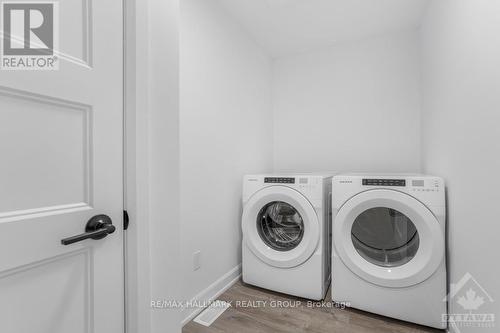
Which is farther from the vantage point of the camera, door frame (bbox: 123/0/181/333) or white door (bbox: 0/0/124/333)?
door frame (bbox: 123/0/181/333)

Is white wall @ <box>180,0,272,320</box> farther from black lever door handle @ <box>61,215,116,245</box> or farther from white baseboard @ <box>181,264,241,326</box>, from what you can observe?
black lever door handle @ <box>61,215,116,245</box>

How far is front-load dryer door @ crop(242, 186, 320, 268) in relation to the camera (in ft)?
5.45

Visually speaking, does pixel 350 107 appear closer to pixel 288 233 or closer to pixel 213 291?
pixel 288 233

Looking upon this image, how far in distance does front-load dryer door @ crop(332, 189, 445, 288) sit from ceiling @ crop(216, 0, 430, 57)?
58.3 inches

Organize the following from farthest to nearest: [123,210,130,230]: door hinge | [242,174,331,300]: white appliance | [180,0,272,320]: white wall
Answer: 1. [242,174,331,300]: white appliance
2. [180,0,272,320]: white wall
3. [123,210,130,230]: door hinge

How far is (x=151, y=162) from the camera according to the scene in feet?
2.88

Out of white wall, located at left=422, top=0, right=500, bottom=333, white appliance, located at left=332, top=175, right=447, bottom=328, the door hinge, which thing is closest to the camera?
the door hinge

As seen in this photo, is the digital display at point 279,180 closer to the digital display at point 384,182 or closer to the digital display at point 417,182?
the digital display at point 384,182

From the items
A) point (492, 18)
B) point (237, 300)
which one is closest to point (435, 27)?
point (492, 18)

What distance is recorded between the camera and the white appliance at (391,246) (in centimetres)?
137

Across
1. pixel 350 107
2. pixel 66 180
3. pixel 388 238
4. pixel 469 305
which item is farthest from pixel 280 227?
pixel 66 180

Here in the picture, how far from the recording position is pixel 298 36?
90.9 inches

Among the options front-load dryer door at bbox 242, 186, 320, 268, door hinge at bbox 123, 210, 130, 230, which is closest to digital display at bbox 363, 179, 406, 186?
front-load dryer door at bbox 242, 186, 320, 268

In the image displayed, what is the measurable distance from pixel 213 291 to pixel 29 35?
1673 mm
